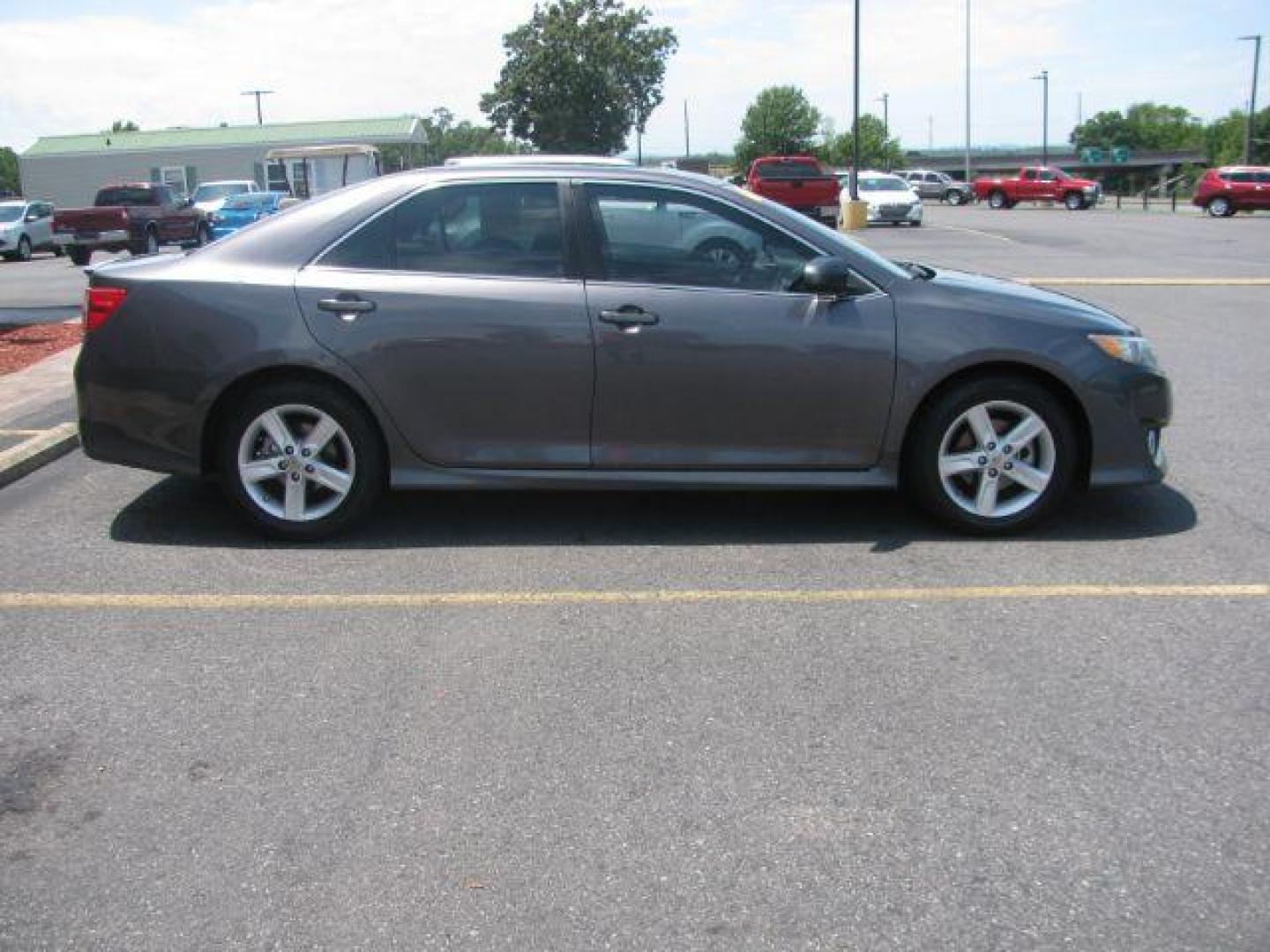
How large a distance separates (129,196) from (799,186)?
1590cm

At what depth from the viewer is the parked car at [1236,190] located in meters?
42.4

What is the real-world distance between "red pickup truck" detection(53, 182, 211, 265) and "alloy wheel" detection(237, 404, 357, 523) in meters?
20.4

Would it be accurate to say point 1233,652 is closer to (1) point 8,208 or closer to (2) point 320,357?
(2) point 320,357

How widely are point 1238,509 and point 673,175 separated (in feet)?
10.2

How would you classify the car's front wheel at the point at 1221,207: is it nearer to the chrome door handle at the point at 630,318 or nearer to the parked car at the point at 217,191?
the parked car at the point at 217,191

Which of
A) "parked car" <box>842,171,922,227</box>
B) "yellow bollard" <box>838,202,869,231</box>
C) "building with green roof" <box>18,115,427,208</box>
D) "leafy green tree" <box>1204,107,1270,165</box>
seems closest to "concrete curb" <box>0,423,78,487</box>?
"yellow bollard" <box>838,202,869,231</box>

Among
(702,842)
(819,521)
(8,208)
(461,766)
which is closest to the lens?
(702,842)

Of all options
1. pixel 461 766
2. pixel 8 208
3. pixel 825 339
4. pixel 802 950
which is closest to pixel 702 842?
pixel 802 950

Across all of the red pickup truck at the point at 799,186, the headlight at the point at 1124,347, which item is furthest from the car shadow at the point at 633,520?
the red pickup truck at the point at 799,186

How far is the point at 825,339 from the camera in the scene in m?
5.38

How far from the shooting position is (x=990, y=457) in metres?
5.50

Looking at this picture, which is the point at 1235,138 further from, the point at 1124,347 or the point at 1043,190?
the point at 1124,347

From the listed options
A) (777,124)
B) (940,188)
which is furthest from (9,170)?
(940,188)

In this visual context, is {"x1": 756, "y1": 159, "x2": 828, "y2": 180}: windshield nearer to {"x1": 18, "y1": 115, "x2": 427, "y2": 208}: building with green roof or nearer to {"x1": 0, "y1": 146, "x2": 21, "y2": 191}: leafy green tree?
{"x1": 18, "y1": 115, "x2": 427, "y2": 208}: building with green roof
